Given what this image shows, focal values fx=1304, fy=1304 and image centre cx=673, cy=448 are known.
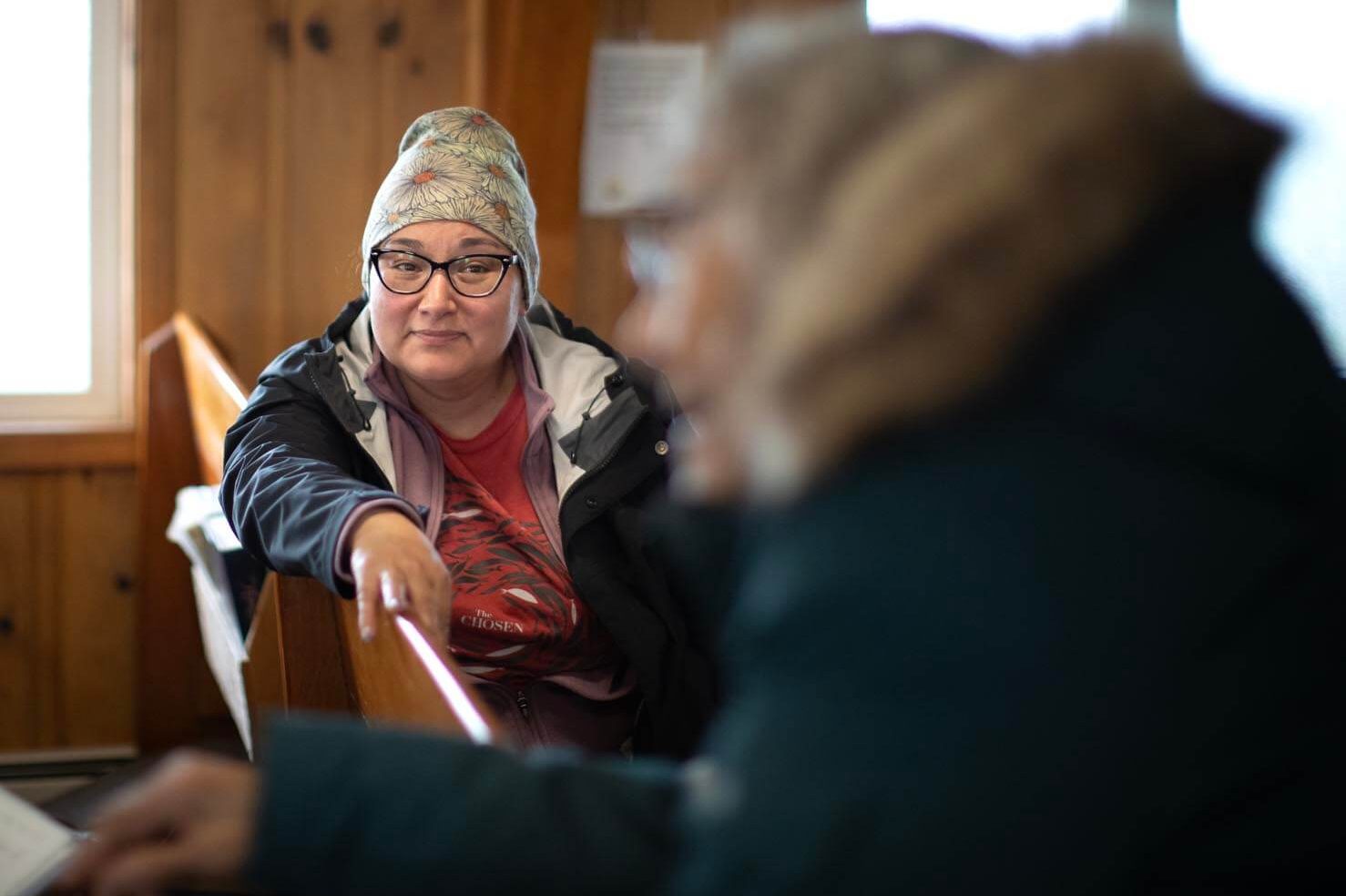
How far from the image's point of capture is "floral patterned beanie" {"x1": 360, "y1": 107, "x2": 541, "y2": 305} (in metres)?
1.73

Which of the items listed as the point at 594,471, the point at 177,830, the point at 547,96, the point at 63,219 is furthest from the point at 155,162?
the point at 177,830

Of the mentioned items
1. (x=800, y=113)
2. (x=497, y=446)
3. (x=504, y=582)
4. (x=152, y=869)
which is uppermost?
(x=800, y=113)

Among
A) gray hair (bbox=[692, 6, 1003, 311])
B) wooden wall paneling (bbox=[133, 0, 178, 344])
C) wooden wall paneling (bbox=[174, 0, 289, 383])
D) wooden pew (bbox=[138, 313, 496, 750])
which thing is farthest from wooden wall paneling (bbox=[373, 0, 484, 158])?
gray hair (bbox=[692, 6, 1003, 311])

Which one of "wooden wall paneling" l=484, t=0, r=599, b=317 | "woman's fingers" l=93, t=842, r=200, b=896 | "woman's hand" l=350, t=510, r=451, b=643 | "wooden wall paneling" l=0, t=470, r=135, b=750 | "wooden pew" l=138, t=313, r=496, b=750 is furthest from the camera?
"wooden wall paneling" l=0, t=470, r=135, b=750

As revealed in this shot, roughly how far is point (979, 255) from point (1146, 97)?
0.12 metres

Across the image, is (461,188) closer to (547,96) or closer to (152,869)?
(547,96)

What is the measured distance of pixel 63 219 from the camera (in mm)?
2645

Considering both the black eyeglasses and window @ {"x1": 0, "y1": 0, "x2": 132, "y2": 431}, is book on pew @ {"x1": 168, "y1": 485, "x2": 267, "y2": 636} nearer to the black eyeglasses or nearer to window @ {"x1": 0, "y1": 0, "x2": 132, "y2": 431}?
the black eyeglasses

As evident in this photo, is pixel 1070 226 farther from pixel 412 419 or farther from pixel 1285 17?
pixel 1285 17

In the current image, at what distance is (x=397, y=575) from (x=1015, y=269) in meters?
0.73

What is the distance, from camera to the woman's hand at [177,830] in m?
0.65

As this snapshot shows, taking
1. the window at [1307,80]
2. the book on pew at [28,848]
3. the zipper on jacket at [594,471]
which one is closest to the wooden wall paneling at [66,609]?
the zipper on jacket at [594,471]

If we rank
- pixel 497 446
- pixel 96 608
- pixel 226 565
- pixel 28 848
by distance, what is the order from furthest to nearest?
pixel 96 608, pixel 226 565, pixel 497 446, pixel 28 848

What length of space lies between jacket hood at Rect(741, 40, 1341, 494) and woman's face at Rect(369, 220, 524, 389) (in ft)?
3.80
